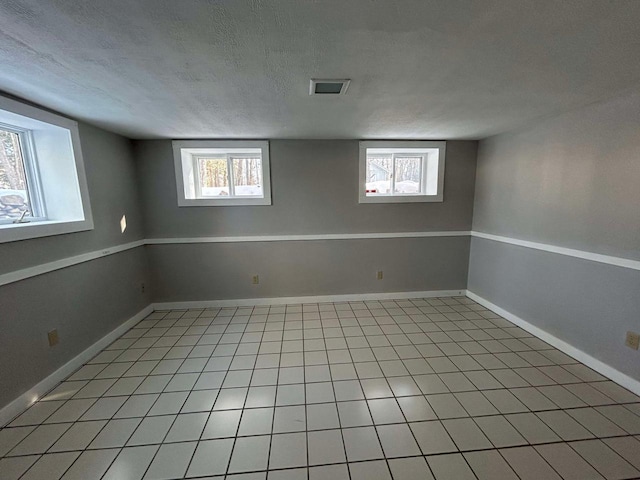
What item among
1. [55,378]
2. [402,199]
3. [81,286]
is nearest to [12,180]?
[81,286]

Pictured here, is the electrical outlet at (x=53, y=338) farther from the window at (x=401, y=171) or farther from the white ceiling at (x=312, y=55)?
the window at (x=401, y=171)

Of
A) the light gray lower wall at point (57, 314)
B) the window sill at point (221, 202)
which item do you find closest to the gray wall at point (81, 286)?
the light gray lower wall at point (57, 314)

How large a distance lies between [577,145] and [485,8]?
6.56 feet

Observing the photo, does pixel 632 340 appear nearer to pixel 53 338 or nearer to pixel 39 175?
pixel 53 338

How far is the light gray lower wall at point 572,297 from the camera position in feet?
6.35

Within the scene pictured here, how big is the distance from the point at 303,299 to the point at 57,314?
7.97ft

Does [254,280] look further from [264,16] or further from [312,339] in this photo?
[264,16]

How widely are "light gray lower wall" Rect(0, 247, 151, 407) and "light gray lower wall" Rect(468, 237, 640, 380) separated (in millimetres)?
4385

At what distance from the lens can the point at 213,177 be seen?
11.4ft

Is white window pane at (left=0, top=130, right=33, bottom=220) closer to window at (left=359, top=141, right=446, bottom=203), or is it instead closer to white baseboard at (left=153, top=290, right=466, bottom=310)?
white baseboard at (left=153, top=290, right=466, bottom=310)

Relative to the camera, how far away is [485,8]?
1015mm

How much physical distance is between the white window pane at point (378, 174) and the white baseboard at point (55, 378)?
340 cm

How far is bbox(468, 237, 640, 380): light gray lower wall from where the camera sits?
194 centimetres

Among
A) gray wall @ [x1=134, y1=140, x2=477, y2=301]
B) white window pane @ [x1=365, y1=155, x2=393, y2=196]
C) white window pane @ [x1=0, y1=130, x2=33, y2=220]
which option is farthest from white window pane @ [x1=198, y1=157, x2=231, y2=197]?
white window pane @ [x1=365, y1=155, x2=393, y2=196]
